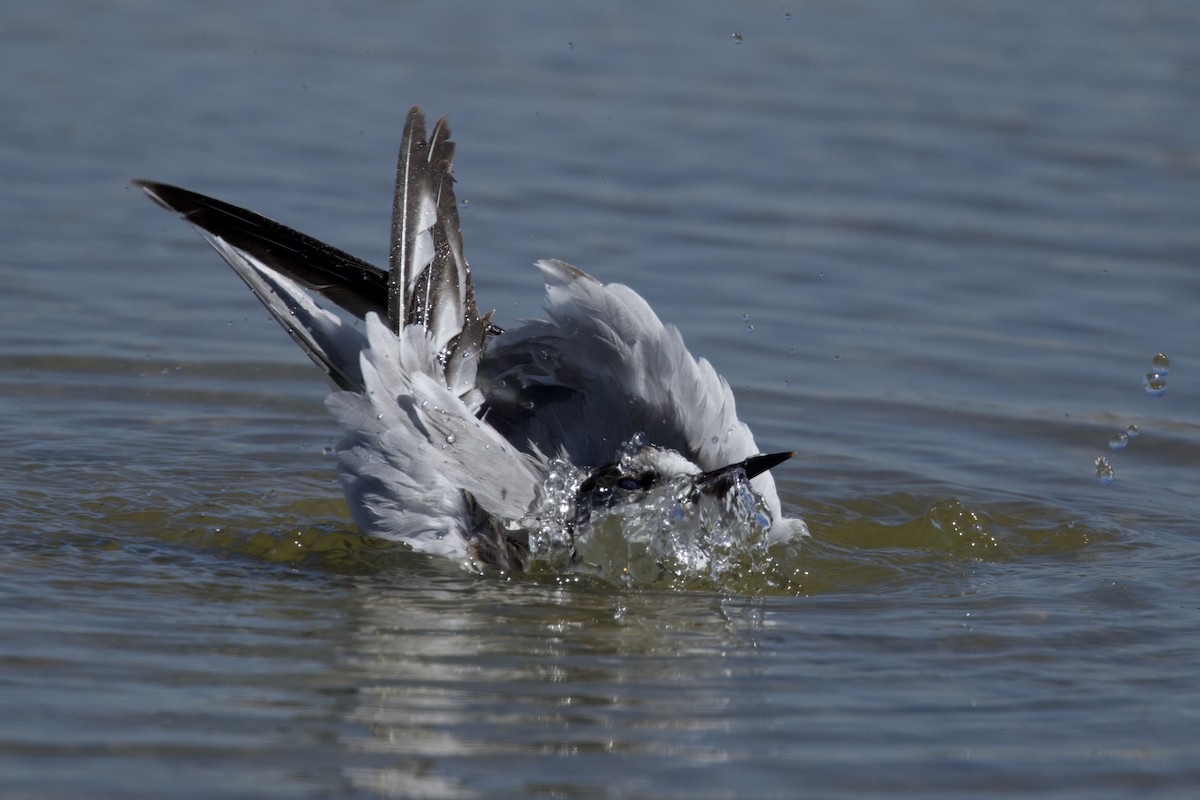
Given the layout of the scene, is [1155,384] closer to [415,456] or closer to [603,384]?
[603,384]

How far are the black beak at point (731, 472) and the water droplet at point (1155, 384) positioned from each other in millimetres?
2950

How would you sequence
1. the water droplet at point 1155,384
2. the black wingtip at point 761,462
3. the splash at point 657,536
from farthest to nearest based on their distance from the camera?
the water droplet at point 1155,384
the splash at point 657,536
the black wingtip at point 761,462

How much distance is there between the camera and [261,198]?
992cm

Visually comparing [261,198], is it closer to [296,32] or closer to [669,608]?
[296,32]

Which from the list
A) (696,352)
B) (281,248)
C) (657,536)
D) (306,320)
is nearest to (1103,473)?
(696,352)

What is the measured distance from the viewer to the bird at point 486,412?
5879 mm

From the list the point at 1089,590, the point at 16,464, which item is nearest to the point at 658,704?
the point at 1089,590

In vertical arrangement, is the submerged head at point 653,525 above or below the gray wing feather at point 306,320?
below

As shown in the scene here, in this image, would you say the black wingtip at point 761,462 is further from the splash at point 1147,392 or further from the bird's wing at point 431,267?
the splash at point 1147,392

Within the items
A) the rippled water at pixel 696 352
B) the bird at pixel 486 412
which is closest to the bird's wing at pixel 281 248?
the bird at pixel 486 412

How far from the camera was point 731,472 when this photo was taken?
586cm

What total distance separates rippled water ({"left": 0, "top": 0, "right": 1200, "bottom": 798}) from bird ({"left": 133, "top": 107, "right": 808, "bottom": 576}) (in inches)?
7.6

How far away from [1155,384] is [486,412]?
3523 mm

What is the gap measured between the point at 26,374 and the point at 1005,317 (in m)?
5.08
